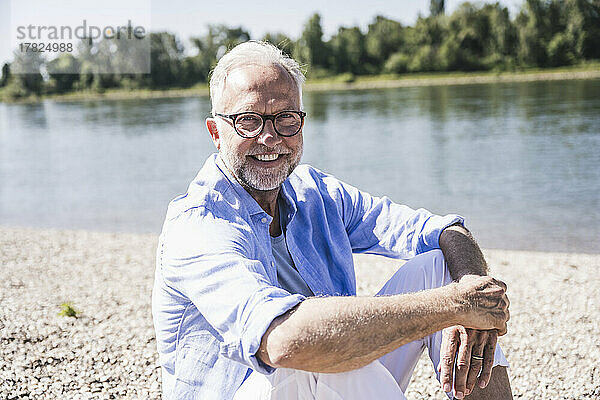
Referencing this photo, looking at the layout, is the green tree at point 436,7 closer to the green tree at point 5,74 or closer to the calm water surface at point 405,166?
the green tree at point 5,74

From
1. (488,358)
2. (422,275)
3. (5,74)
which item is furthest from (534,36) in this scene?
(488,358)

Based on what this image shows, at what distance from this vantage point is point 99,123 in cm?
4338

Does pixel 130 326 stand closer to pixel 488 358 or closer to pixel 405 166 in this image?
pixel 488 358

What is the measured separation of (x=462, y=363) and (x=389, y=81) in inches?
2982

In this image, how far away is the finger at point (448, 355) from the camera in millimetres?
2396

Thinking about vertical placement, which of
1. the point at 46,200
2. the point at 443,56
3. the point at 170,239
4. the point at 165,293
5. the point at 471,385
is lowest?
the point at 46,200

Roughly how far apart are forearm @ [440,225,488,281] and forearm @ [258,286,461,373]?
64cm

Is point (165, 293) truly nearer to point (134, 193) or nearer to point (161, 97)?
point (134, 193)

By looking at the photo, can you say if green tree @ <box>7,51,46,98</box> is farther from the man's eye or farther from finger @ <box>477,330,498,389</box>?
finger @ <box>477,330,498,389</box>

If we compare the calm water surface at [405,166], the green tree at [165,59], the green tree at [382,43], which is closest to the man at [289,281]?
the calm water surface at [405,166]

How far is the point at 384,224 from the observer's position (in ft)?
9.78

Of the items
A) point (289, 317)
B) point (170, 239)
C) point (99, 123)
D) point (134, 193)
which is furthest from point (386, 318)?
point (99, 123)

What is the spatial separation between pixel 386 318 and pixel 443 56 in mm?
78204

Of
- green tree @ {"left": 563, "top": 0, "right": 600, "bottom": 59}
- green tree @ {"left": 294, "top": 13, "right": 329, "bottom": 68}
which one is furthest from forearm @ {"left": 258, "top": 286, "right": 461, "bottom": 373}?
green tree @ {"left": 294, "top": 13, "right": 329, "bottom": 68}
